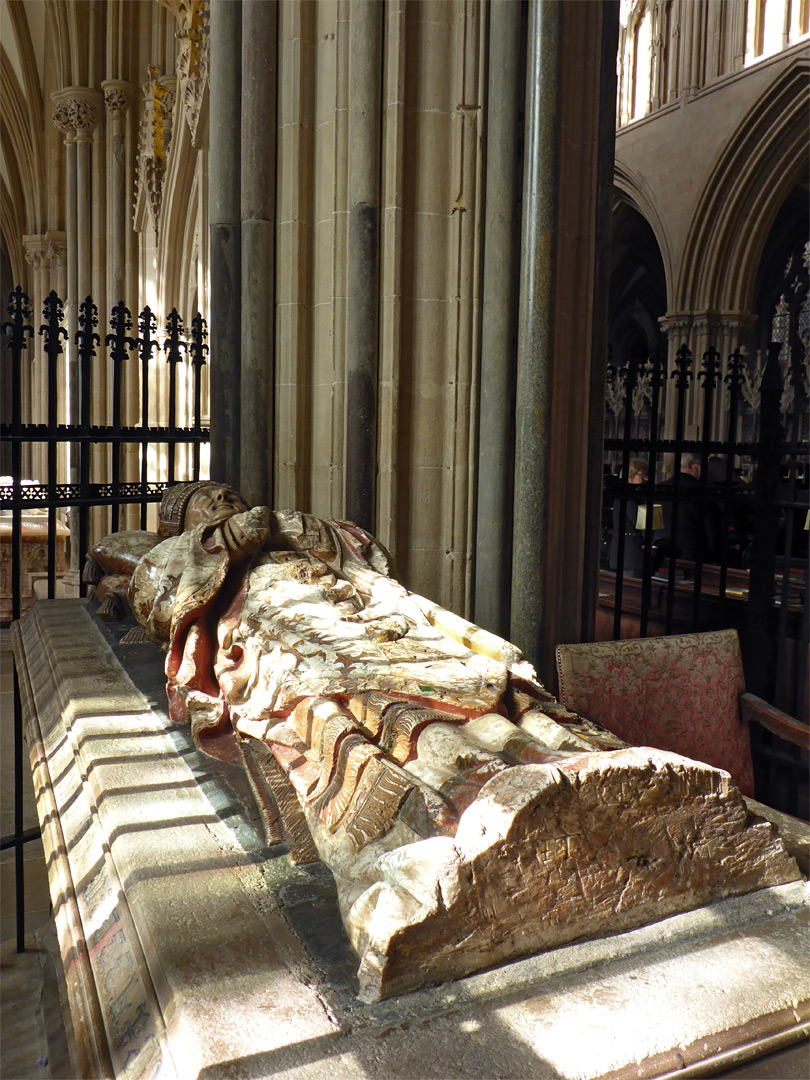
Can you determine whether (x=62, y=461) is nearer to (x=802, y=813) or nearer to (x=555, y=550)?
(x=555, y=550)

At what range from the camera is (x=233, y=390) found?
473 centimetres

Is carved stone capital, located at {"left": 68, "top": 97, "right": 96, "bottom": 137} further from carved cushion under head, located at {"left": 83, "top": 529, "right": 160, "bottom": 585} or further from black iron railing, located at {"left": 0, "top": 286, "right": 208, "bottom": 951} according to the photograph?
carved cushion under head, located at {"left": 83, "top": 529, "right": 160, "bottom": 585}

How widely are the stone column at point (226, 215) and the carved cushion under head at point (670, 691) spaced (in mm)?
2336

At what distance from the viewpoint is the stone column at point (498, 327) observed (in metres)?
3.95

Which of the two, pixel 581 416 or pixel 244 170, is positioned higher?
pixel 244 170

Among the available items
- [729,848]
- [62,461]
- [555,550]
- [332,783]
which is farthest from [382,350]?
[62,461]

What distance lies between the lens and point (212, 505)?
137 inches

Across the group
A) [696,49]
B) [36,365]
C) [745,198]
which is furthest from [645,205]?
[36,365]

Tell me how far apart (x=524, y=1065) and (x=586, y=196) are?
3770 mm

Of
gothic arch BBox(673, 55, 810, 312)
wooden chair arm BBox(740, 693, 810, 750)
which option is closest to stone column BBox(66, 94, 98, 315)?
gothic arch BBox(673, 55, 810, 312)

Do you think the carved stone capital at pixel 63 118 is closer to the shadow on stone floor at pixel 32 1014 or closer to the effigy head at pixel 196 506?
the effigy head at pixel 196 506

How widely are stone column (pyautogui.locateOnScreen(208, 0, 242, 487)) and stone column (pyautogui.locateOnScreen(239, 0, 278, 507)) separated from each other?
118 mm

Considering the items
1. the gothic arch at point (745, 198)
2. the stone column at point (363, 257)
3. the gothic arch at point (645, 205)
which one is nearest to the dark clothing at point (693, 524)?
the stone column at point (363, 257)

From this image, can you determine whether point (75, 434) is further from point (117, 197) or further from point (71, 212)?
point (71, 212)
